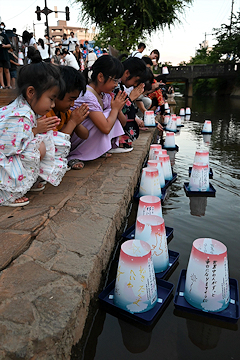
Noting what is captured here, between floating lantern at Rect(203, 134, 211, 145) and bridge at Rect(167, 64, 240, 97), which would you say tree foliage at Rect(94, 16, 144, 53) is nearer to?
floating lantern at Rect(203, 134, 211, 145)

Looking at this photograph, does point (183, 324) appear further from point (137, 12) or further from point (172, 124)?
point (137, 12)

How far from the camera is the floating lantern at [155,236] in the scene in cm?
179

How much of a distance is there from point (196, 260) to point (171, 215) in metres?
1.27

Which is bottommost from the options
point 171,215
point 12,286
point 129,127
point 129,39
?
point 171,215

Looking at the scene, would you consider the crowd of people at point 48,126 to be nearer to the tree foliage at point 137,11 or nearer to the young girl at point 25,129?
the young girl at point 25,129

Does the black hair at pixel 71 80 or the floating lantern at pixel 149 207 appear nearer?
the floating lantern at pixel 149 207

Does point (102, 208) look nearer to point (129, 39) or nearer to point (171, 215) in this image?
point (171, 215)

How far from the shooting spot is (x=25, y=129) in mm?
2082

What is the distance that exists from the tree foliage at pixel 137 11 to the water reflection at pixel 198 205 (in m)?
18.6

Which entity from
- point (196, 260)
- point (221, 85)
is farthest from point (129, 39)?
point (221, 85)

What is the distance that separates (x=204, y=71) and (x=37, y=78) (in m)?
31.4

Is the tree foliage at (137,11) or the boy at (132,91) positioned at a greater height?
the tree foliage at (137,11)

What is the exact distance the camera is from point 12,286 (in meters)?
1.32

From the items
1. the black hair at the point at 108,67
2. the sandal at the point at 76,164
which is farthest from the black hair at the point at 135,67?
the sandal at the point at 76,164
